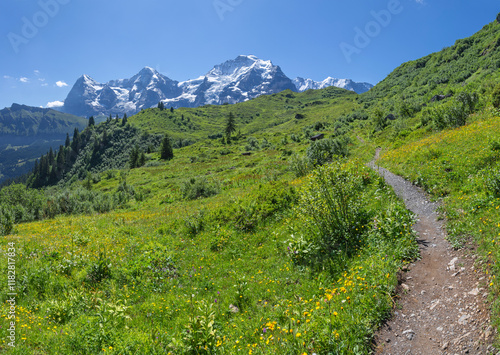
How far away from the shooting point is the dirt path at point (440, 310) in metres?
4.96

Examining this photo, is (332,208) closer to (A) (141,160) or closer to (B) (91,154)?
(A) (141,160)

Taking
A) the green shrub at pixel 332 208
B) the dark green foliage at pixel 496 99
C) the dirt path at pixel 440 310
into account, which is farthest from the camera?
the dark green foliage at pixel 496 99

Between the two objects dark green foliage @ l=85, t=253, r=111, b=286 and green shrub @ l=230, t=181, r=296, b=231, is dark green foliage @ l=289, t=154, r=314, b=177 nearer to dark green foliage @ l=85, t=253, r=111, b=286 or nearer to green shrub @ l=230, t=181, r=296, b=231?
green shrub @ l=230, t=181, r=296, b=231

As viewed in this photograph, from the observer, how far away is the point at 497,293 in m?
5.30

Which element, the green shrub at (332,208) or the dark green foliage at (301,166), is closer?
the green shrub at (332,208)

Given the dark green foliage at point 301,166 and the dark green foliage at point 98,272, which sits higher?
the dark green foliage at point 301,166

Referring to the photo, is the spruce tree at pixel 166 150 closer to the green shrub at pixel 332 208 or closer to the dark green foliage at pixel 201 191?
the dark green foliage at pixel 201 191

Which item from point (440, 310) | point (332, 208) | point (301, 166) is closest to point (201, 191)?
point (301, 166)

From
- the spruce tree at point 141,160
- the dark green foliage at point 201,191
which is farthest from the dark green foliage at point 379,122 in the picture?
the spruce tree at point 141,160

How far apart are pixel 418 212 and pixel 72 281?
14277mm

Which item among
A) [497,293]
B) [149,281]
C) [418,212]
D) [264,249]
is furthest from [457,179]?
[149,281]

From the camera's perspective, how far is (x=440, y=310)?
5879mm

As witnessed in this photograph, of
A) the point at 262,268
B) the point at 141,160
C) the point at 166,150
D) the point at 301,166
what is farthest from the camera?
the point at 141,160

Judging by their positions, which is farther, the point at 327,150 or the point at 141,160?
the point at 141,160
